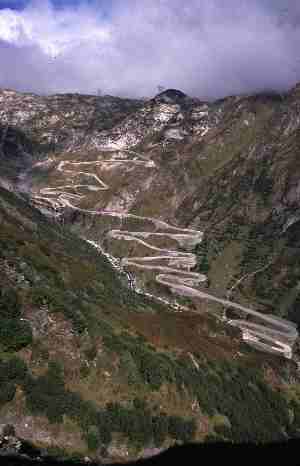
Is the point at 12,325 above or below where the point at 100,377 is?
above

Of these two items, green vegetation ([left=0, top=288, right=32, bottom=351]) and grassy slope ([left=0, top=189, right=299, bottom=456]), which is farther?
green vegetation ([left=0, top=288, right=32, bottom=351])

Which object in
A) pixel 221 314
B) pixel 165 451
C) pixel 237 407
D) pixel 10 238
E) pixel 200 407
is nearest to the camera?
pixel 165 451

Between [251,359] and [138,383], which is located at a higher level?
[138,383]

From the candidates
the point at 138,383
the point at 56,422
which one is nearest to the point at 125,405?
the point at 138,383

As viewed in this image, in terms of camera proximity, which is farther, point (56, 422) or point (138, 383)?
point (138, 383)

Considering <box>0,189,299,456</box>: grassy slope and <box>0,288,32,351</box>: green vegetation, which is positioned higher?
<box>0,288,32,351</box>: green vegetation

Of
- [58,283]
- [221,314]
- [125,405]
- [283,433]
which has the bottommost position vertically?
[221,314]

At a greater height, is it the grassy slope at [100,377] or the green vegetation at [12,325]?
the green vegetation at [12,325]

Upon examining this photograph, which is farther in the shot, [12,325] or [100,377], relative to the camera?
[100,377]

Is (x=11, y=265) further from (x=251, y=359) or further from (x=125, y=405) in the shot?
(x=251, y=359)

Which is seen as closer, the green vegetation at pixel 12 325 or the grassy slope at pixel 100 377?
the grassy slope at pixel 100 377

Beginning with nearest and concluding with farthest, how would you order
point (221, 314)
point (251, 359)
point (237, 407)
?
point (237, 407), point (251, 359), point (221, 314)
